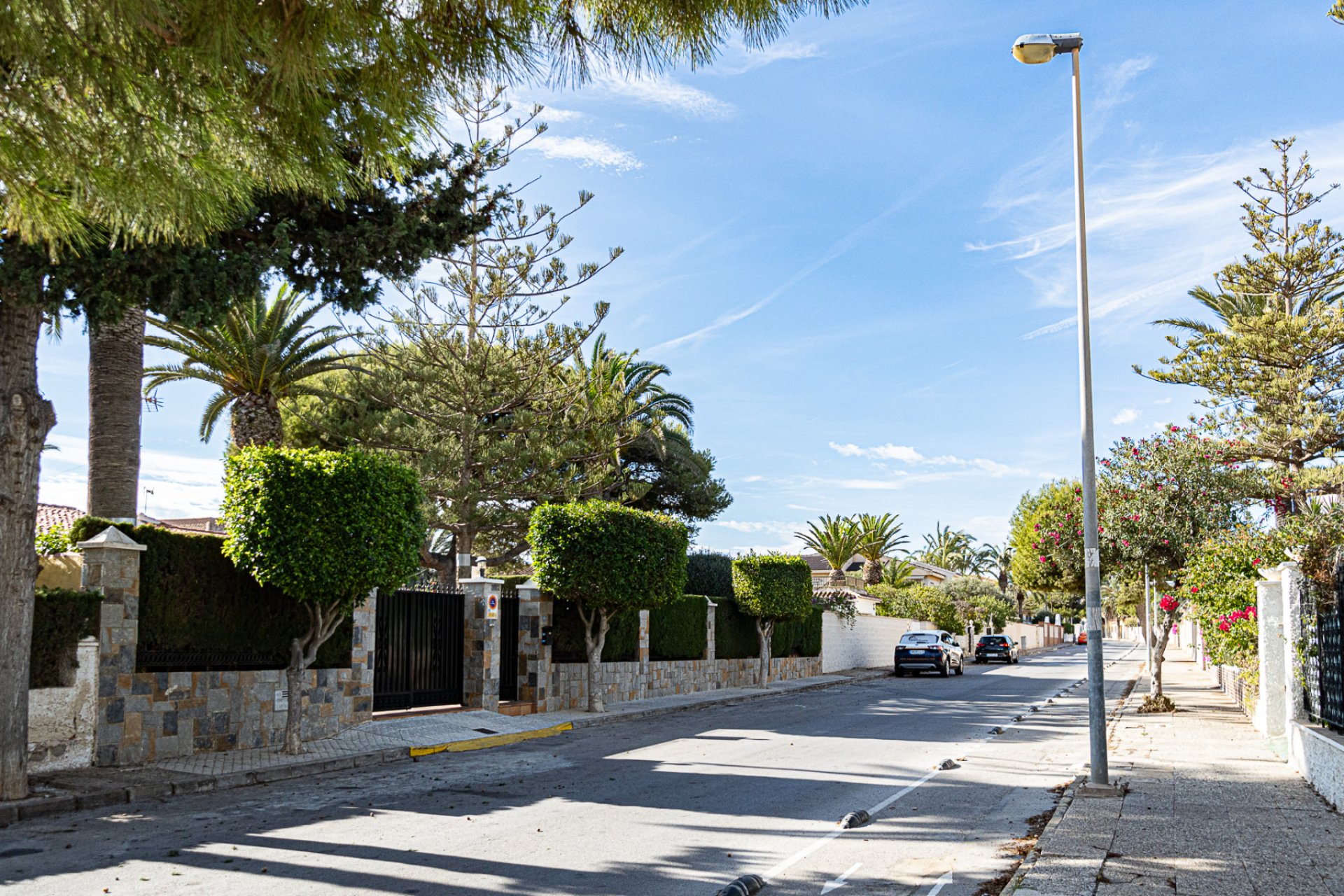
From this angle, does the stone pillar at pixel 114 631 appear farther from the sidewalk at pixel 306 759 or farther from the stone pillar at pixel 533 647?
the stone pillar at pixel 533 647

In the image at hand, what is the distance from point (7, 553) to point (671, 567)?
12571 mm

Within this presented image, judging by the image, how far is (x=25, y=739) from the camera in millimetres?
9852

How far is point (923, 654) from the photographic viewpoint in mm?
35312

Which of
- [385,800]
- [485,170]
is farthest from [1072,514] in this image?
[385,800]

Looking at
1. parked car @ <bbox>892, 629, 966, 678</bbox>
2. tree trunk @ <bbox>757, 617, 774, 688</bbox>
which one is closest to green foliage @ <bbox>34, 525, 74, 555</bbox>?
tree trunk @ <bbox>757, 617, 774, 688</bbox>

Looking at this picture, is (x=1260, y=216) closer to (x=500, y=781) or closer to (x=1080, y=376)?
(x=1080, y=376)

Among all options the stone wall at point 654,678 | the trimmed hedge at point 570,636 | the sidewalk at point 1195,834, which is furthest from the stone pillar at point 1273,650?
the stone wall at point 654,678

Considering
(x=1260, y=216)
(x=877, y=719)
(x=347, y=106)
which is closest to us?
(x=347, y=106)

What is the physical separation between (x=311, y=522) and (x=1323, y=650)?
1164cm

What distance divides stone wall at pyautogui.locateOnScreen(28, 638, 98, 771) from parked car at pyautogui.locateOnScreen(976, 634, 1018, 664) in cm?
4413

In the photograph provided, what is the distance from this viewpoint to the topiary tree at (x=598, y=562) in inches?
755

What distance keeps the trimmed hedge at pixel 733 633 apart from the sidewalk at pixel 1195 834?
15596mm

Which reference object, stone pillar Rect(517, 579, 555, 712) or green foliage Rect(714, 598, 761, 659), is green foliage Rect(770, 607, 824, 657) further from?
stone pillar Rect(517, 579, 555, 712)

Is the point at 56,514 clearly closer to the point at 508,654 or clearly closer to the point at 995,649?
the point at 508,654
